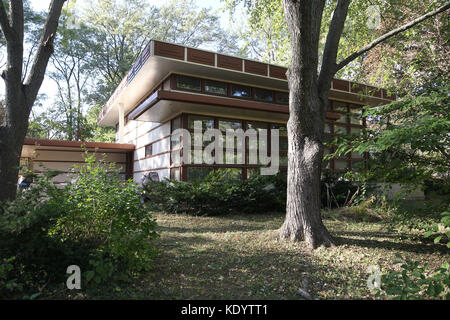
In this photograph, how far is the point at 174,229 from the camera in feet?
21.9

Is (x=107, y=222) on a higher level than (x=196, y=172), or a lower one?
lower

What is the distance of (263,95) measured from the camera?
13.4 m

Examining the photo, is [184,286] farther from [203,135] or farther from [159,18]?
[159,18]

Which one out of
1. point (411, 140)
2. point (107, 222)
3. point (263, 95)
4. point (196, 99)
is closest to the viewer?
point (411, 140)

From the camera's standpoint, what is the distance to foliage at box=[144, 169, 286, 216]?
28.7 ft

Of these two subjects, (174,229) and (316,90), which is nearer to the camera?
(316,90)

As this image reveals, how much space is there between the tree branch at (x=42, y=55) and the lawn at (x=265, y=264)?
11.5 feet

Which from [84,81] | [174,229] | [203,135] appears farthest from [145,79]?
[84,81]

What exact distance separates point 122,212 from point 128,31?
3142 centimetres

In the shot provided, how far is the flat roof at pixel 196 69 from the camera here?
1046 centimetres

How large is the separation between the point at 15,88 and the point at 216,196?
218 inches

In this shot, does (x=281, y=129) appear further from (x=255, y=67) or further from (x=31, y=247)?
(x=31, y=247)

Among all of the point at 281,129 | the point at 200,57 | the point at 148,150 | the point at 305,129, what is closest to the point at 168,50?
the point at 200,57

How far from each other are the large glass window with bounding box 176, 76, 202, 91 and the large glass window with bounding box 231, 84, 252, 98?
61.3 inches
